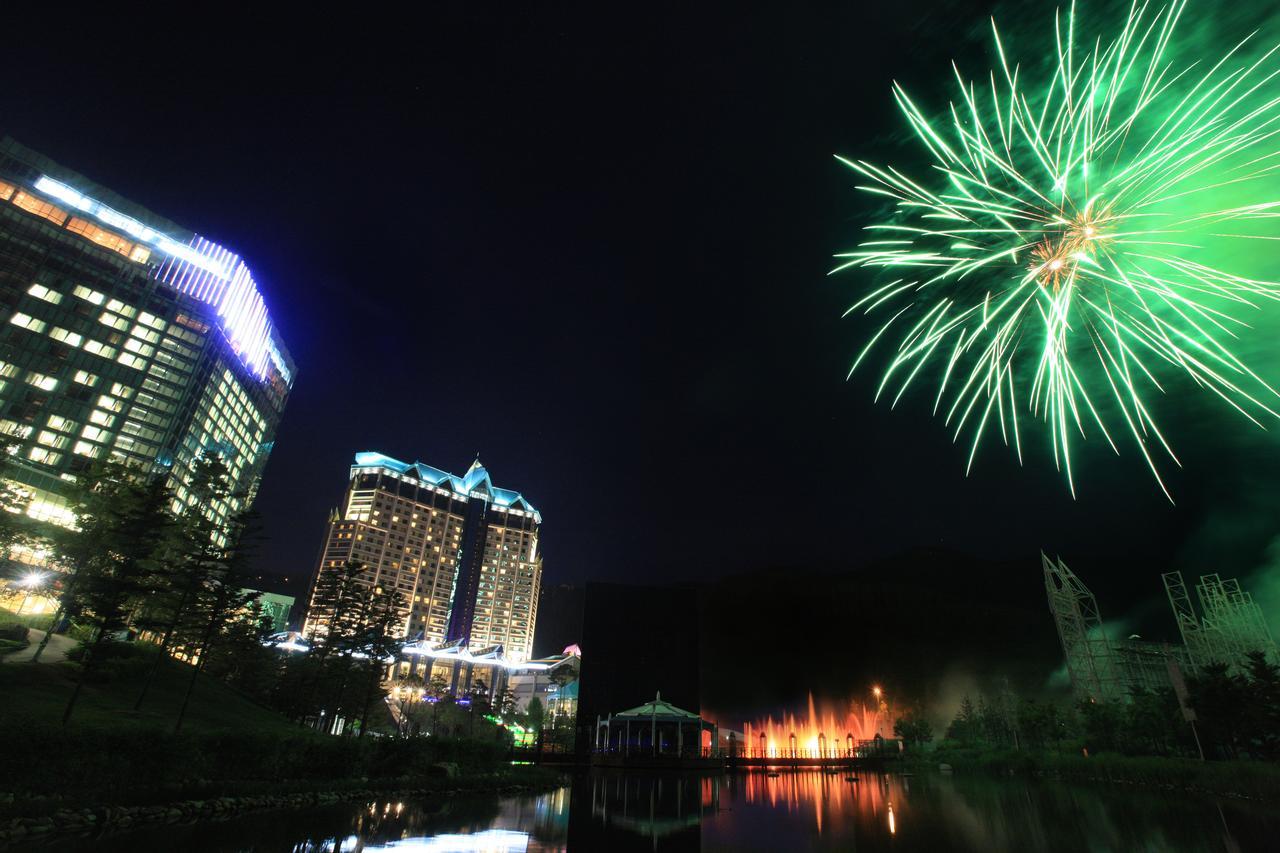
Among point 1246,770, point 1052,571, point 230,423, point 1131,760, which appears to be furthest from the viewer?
point 230,423

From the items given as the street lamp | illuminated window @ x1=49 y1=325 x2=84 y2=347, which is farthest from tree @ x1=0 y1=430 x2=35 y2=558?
illuminated window @ x1=49 y1=325 x2=84 y2=347

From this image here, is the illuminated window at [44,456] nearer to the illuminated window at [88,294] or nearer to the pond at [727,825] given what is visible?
the illuminated window at [88,294]

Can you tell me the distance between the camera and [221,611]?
28969mm

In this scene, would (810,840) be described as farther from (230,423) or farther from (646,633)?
(230,423)

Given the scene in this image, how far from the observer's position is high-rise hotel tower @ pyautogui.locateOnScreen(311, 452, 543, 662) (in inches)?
5758

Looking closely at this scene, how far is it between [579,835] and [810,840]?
5371 mm

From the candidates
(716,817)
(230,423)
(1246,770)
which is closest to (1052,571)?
(1246,770)

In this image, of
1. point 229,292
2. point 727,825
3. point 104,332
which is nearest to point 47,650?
point 727,825

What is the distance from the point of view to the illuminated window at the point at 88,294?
283 feet

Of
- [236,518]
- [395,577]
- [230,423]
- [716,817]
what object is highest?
[230,423]

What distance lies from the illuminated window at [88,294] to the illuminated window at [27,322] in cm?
684

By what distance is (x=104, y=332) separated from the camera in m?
87.4

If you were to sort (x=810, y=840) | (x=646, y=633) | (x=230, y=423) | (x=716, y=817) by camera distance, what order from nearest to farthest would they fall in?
(x=810, y=840) < (x=716, y=817) < (x=646, y=633) < (x=230, y=423)

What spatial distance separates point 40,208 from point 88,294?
14315 millimetres
